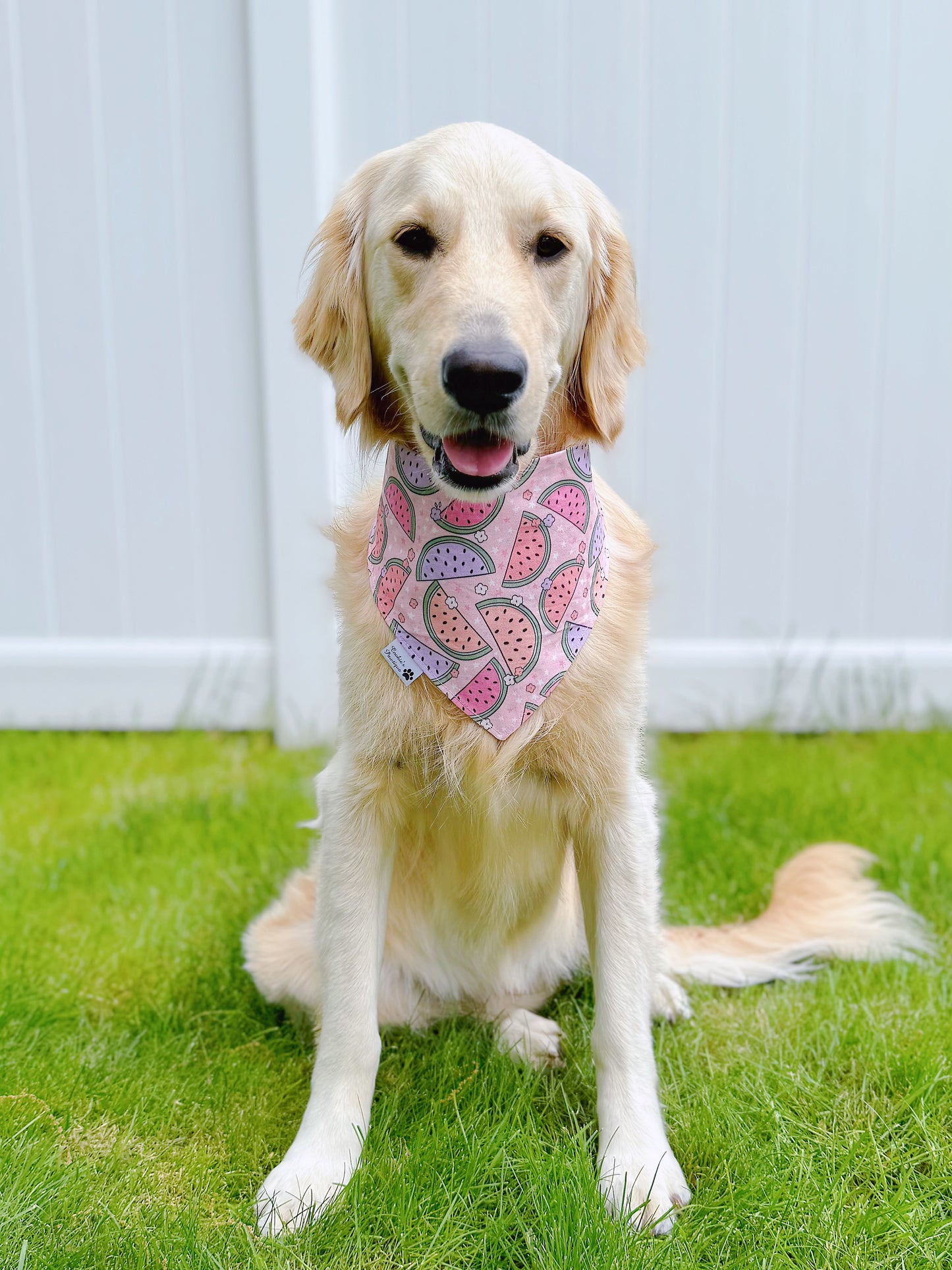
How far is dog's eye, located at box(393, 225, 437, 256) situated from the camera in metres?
1.60

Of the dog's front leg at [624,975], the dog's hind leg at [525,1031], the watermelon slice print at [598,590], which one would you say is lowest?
the dog's hind leg at [525,1031]

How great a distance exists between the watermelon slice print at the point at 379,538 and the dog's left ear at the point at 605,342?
346 mm

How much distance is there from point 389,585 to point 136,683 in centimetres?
226

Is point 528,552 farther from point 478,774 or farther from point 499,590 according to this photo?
point 478,774

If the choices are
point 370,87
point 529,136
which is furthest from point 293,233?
point 529,136

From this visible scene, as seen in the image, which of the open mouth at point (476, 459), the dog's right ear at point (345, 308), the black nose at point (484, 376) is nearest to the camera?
the black nose at point (484, 376)

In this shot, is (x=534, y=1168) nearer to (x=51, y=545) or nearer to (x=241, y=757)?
(x=241, y=757)

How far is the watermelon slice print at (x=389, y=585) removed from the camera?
1728mm

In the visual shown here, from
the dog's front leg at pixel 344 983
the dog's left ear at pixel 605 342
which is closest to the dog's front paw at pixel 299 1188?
the dog's front leg at pixel 344 983

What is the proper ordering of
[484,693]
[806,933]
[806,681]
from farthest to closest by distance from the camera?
[806,681]
[806,933]
[484,693]

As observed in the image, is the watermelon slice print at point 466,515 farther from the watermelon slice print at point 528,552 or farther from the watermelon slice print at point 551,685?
the watermelon slice print at point 551,685

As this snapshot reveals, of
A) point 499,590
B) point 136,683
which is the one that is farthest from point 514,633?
point 136,683

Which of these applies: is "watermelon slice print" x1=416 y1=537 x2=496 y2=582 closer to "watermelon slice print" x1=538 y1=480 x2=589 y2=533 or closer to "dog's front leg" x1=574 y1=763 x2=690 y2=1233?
"watermelon slice print" x1=538 y1=480 x2=589 y2=533

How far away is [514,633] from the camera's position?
1692 mm
